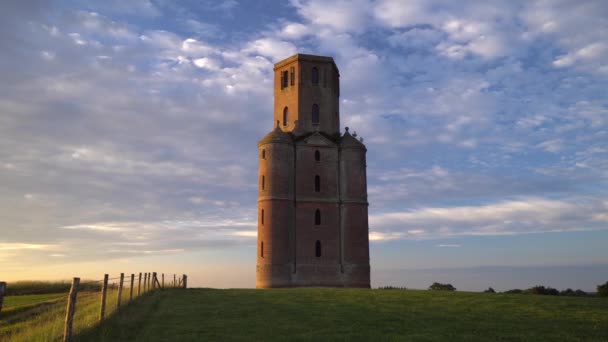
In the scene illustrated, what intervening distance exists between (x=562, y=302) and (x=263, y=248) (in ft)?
71.4

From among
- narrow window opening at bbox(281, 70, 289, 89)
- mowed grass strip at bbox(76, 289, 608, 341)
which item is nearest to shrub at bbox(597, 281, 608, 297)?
mowed grass strip at bbox(76, 289, 608, 341)

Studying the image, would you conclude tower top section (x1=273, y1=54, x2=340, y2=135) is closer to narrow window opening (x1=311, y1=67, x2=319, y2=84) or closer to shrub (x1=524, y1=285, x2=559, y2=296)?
narrow window opening (x1=311, y1=67, x2=319, y2=84)

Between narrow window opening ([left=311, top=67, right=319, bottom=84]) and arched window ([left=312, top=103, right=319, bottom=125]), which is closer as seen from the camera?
arched window ([left=312, top=103, right=319, bottom=125])

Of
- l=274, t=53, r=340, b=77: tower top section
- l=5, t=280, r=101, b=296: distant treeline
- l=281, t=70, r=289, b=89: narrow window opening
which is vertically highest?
l=274, t=53, r=340, b=77: tower top section

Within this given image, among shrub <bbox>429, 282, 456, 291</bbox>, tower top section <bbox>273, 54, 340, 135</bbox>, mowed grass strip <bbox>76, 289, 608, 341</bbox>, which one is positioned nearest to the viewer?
mowed grass strip <bbox>76, 289, 608, 341</bbox>

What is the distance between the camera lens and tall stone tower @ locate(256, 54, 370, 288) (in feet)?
119

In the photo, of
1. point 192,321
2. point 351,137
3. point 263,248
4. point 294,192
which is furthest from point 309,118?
point 192,321

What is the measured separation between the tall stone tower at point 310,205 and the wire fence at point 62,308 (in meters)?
7.22

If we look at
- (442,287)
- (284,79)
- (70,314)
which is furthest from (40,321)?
(284,79)

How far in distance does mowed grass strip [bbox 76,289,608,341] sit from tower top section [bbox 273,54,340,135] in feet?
71.4

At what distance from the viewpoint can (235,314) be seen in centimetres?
1586

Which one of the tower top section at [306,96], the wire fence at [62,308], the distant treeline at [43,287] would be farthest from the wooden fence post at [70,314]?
the tower top section at [306,96]

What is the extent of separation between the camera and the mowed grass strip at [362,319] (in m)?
11.7

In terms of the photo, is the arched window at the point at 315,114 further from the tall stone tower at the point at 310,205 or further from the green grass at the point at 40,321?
the green grass at the point at 40,321
